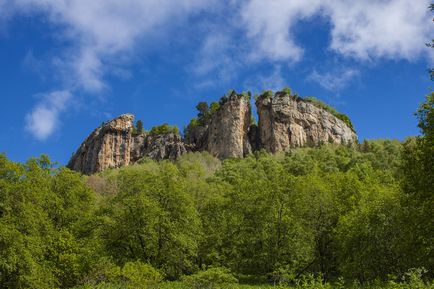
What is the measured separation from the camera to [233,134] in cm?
14025

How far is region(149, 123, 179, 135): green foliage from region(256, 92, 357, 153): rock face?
34049 millimetres

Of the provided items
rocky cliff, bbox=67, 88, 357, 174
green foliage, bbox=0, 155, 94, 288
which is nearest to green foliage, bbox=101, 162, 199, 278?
green foliage, bbox=0, 155, 94, 288

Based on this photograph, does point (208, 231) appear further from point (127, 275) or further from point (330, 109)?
point (330, 109)

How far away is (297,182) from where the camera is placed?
43844 millimetres

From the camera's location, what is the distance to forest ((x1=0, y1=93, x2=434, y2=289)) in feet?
92.0

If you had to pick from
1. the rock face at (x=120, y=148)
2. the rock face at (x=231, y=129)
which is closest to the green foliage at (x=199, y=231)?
the rock face at (x=231, y=129)

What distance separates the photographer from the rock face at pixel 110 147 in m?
154

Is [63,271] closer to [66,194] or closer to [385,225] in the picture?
[66,194]

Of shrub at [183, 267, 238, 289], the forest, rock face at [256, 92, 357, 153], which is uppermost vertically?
rock face at [256, 92, 357, 153]

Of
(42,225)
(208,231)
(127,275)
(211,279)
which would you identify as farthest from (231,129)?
(127,275)

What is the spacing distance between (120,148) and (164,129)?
19.3 metres

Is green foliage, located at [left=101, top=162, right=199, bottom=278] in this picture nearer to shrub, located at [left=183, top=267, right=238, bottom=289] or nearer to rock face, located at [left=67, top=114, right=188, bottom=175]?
shrub, located at [left=183, top=267, right=238, bottom=289]

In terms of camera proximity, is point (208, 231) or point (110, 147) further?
point (110, 147)

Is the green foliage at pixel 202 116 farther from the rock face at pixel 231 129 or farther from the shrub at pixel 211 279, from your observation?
the shrub at pixel 211 279
